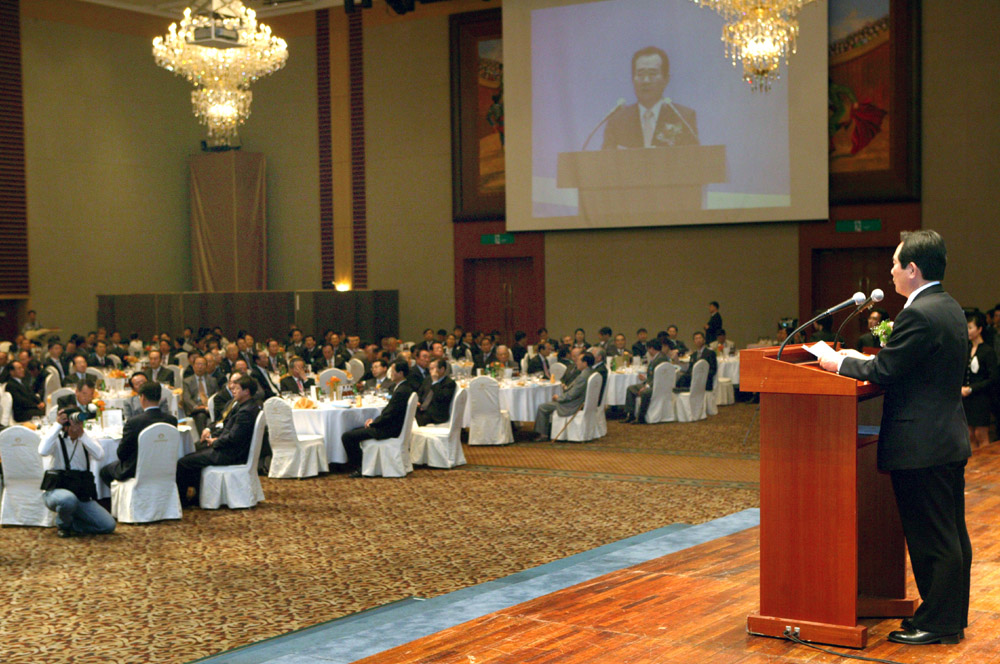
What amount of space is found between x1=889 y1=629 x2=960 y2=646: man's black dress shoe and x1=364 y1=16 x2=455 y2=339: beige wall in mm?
16996

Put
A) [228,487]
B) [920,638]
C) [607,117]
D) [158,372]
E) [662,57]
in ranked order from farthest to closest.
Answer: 1. [607,117]
2. [662,57]
3. [158,372]
4. [228,487]
5. [920,638]

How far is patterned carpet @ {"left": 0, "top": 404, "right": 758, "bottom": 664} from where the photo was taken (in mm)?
5340

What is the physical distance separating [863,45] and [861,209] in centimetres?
255

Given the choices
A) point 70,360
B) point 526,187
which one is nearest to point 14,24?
point 70,360

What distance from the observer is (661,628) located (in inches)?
164

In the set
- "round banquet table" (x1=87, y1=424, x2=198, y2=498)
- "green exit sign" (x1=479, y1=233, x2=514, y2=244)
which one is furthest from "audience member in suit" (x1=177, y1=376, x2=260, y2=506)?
"green exit sign" (x1=479, y1=233, x2=514, y2=244)

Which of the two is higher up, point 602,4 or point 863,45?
point 602,4

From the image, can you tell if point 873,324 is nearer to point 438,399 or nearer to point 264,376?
point 438,399

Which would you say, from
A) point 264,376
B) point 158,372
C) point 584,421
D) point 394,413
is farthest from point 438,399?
point 158,372

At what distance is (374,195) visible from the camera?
2108cm

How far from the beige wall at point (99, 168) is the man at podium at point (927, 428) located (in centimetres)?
1869

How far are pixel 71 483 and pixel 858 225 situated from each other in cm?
1293

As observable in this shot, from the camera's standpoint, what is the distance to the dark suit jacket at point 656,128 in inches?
680

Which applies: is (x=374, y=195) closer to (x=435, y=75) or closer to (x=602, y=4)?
(x=435, y=75)
